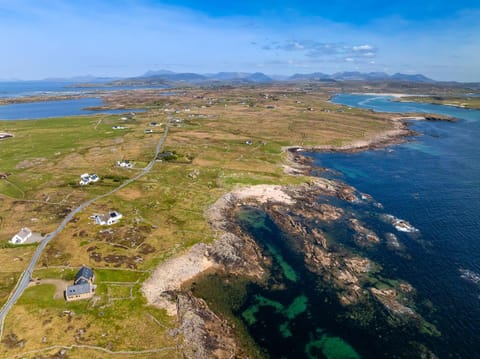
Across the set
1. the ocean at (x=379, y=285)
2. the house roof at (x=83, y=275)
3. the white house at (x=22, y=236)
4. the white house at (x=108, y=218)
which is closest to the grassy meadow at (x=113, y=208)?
the white house at (x=22, y=236)

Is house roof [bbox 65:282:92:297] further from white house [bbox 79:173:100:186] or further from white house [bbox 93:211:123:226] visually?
white house [bbox 79:173:100:186]

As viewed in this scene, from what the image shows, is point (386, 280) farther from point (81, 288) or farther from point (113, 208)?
point (113, 208)

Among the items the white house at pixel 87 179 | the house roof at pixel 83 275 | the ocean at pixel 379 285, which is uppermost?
the white house at pixel 87 179

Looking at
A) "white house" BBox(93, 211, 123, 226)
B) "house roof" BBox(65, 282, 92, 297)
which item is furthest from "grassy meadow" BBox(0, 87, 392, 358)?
"white house" BBox(93, 211, 123, 226)

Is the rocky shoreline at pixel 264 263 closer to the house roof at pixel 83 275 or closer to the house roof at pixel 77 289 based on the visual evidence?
the house roof at pixel 77 289

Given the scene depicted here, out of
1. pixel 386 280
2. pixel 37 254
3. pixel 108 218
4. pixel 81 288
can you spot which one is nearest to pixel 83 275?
pixel 81 288

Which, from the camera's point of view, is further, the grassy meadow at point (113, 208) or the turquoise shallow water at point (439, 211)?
the turquoise shallow water at point (439, 211)
